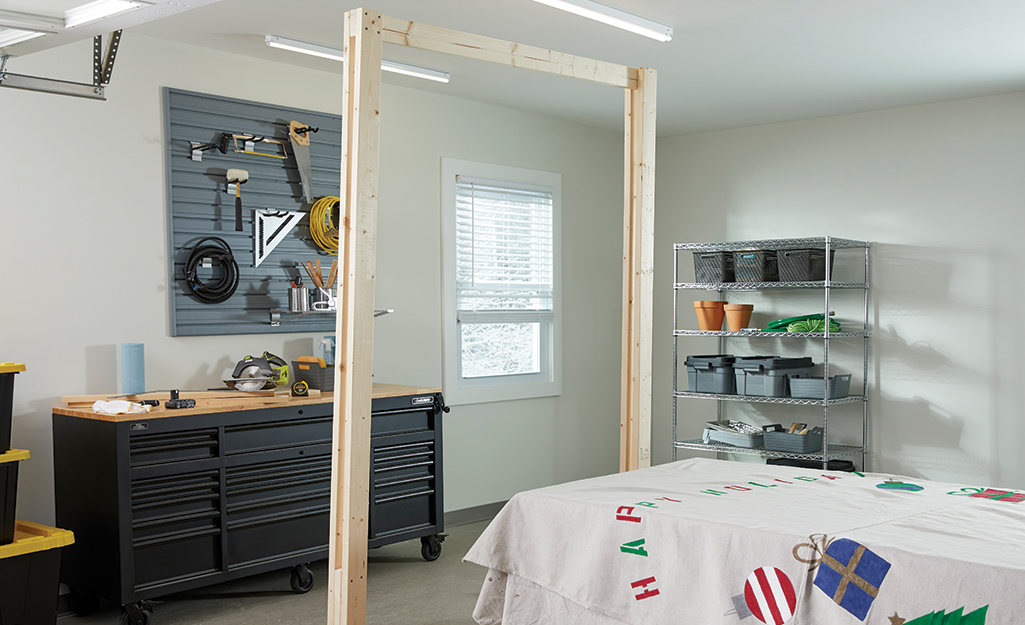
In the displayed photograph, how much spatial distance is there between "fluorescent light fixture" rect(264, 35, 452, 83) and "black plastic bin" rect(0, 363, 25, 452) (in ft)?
6.39

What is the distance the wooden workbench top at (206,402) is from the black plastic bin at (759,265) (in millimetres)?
2606

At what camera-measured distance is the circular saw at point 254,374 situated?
4379 millimetres

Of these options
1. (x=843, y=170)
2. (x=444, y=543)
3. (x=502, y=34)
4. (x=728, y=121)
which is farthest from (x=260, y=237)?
(x=843, y=170)

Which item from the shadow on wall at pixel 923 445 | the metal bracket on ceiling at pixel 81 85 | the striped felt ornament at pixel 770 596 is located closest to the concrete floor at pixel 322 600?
the striped felt ornament at pixel 770 596

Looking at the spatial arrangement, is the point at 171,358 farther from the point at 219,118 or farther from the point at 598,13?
the point at 598,13

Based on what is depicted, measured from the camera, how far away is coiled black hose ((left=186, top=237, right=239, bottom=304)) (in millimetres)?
4445

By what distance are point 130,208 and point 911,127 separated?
189 inches

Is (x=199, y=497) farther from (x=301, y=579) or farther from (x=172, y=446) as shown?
(x=301, y=579)

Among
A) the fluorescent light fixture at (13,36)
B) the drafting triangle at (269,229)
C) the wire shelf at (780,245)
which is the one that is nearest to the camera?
the fluorescent light fixture at (13,36)

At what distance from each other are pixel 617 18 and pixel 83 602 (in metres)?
3.54

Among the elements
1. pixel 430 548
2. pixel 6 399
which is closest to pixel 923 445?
pixel 430 548

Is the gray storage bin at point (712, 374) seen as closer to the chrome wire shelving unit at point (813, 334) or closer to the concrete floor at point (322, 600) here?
the chrome wire shelving unit at point (813, 334)

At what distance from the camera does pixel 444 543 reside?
520 centimetres

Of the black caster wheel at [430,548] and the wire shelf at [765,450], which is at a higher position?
the wire shelf at [765,450]
